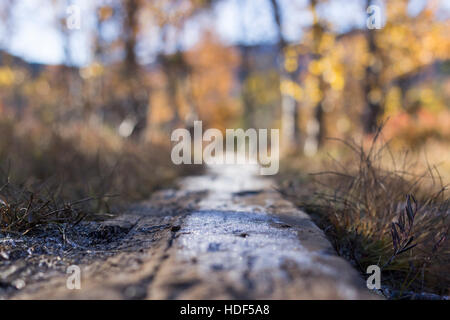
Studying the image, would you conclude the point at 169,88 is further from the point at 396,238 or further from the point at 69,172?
the point at 396,238

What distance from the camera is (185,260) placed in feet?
4.19

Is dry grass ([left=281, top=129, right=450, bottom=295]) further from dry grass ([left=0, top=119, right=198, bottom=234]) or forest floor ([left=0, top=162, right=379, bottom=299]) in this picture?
dry grass ([left=0, top=119, right=198, bottom=234])

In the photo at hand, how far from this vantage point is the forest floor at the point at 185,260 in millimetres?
1061

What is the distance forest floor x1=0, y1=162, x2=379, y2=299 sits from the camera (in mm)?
1061

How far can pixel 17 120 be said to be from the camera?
4.00m

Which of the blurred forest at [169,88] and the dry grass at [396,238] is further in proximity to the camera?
the blurred forest at [169,88]

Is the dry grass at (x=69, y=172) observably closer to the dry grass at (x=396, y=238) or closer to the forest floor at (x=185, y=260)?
the forest floor at (x=185, y=260)

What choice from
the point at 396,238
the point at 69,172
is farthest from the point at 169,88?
the point at 396,238

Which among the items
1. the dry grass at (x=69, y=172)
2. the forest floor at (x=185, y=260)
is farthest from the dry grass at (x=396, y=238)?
the dry grass at (x=69, y=172)

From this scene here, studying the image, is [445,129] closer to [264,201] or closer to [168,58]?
[264,201]

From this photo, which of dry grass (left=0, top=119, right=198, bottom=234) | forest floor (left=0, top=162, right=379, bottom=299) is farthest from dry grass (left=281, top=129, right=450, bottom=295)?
dry grass (left=0, top=119, right=198, bottom=234)

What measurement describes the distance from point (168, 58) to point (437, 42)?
403 inches
